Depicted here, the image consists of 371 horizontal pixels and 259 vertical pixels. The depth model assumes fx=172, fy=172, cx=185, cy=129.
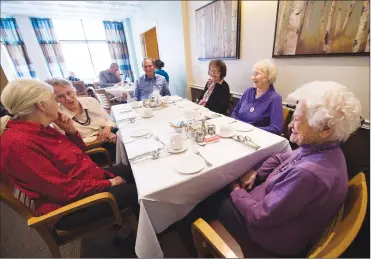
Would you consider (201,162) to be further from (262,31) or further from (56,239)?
(262,31)

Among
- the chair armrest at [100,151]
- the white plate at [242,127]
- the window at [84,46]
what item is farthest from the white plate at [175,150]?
the window at [84,46]

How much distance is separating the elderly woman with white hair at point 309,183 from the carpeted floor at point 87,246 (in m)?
0.64

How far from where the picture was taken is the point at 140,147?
3.74 ft

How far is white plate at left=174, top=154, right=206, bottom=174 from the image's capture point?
2.81 feet

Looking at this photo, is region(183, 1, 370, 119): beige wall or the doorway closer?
region(183, 1, 370, 119): beige wall

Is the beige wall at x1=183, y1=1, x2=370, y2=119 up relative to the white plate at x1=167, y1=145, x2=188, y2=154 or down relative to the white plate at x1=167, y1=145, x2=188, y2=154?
up

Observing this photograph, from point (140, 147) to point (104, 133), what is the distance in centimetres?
78

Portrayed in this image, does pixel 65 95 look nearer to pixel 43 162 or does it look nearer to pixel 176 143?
pixel 43 162

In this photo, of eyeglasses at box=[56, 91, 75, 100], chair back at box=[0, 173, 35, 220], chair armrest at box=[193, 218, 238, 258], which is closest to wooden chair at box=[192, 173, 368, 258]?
chair armrest at box=[193, 218, 238, 258]

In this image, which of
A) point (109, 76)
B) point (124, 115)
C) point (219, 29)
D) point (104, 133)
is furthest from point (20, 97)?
point (109, 76)

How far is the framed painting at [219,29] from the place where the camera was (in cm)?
229

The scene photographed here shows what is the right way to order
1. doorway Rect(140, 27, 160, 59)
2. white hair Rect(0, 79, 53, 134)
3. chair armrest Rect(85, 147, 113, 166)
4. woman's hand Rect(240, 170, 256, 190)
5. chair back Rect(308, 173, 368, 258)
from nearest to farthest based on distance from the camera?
1. chair back Rect(308, 173, 368, 258)
2. white hair Rect(0, 79, 53, 134)
3. woman's hand Rect(240, 170, 256, 190)
4. chair armrest Rect(85, 147, 113, 166)
5. doorway Rect(140, 27, 160, 59)

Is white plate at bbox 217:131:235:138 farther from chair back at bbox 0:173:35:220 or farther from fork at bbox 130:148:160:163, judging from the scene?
chair back at bbox 0:173:35:220

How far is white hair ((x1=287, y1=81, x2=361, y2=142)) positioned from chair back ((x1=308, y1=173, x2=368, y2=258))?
7.6 inches
